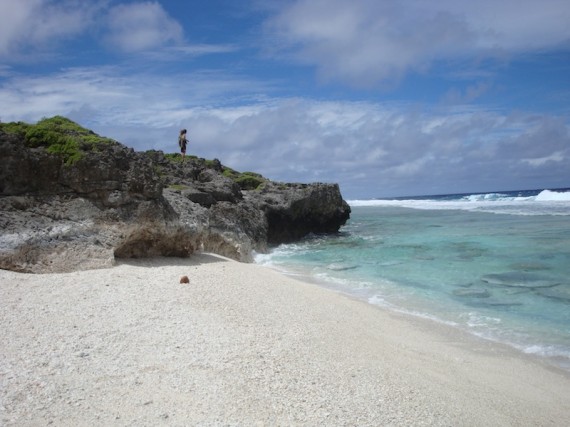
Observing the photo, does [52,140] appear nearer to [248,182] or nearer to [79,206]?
[79,206]

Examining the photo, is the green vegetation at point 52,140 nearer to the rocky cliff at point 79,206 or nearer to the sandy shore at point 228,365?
the rocky cliff at point 79,206

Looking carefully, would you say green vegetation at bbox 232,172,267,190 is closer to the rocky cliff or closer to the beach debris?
the rocky cliff

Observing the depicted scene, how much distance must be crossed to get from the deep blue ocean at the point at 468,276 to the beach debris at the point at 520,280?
3 cm

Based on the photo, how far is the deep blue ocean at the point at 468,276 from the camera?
1091 cm

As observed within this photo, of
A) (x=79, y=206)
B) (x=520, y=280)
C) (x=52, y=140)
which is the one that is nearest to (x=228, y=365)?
(x=79, y=206)

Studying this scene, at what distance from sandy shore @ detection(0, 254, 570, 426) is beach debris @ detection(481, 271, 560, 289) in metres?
5.99

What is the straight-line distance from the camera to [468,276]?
1669 cm

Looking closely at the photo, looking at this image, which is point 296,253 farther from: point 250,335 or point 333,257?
point 250,335

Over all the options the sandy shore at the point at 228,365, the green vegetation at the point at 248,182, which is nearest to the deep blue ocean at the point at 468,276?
the sandy shore at the point at 228,365

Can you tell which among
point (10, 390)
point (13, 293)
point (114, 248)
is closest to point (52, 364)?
point (10, 390)

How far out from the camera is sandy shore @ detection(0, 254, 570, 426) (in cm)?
545

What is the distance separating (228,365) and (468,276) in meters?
12.7

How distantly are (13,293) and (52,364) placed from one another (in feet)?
9.71

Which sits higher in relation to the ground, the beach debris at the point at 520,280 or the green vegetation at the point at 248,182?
the green vegetation at the point at 248,182
